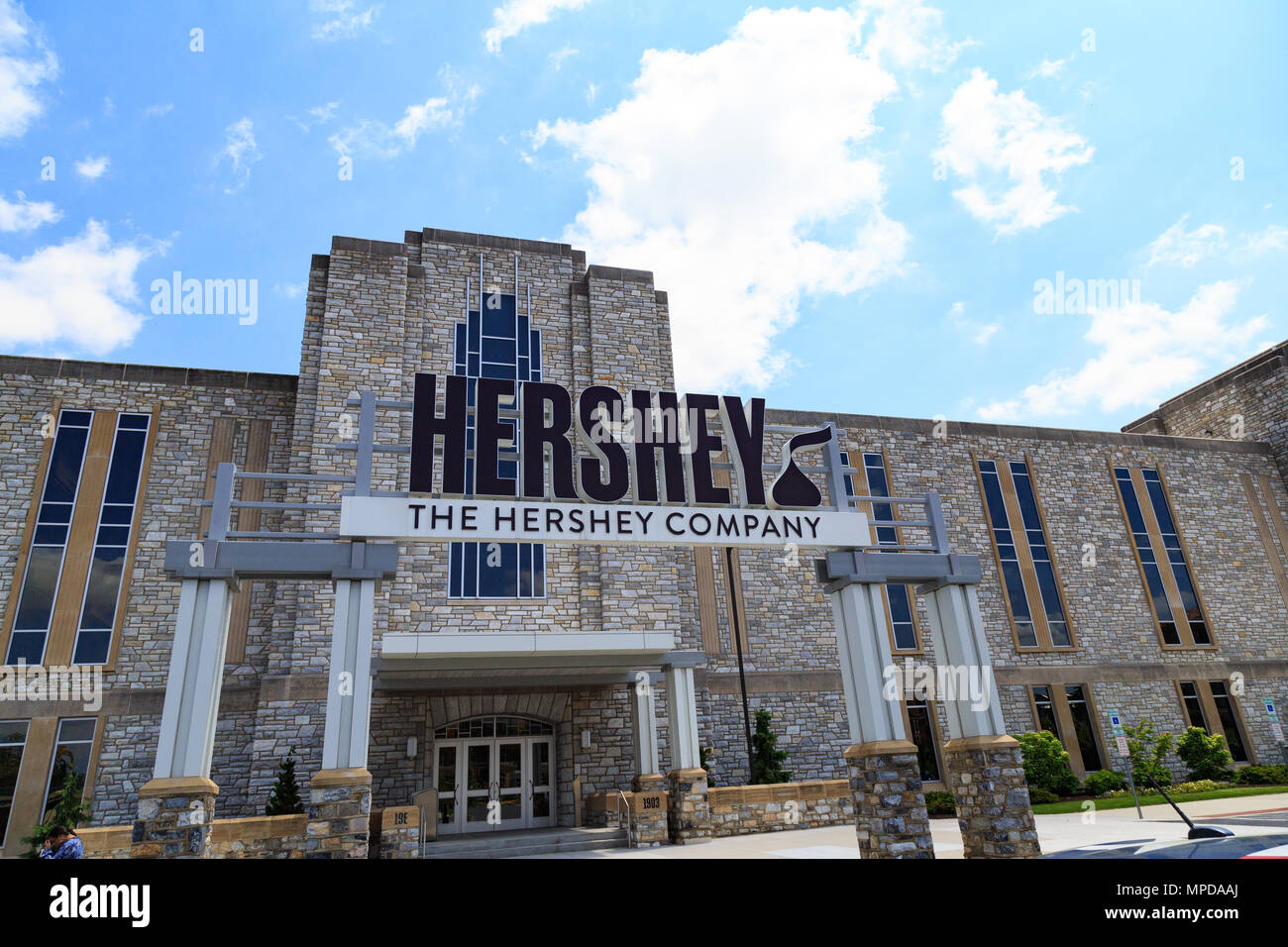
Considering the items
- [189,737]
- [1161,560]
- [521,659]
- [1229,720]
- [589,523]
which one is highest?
[1161,560]

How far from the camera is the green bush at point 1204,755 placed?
78.6ft

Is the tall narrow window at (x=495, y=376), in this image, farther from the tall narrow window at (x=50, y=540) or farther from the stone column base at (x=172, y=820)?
the stone column base at (x=172, y=820)

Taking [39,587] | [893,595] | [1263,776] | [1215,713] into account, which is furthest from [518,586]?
[1215,713]

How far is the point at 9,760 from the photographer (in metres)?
17.4

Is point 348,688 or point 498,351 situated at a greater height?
point 498,351

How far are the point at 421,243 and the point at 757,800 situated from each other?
59.4 feet

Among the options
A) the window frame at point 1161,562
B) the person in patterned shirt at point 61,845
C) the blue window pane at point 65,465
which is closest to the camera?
the person in patterned shirt at point 61,845

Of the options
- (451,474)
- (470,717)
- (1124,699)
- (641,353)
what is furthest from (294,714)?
(1124,699)

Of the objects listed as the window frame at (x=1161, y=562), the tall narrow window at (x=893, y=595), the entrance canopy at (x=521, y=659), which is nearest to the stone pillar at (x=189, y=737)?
the entrance canopy at (x=521, y=659)

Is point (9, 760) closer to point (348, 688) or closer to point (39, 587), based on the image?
point (39, 587)

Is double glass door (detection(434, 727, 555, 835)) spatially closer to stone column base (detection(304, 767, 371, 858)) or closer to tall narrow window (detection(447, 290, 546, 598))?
tall narrow window (detection(447, 290, 546, 598))

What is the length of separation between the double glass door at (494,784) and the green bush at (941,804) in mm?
9692

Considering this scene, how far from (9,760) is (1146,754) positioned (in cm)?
3018
